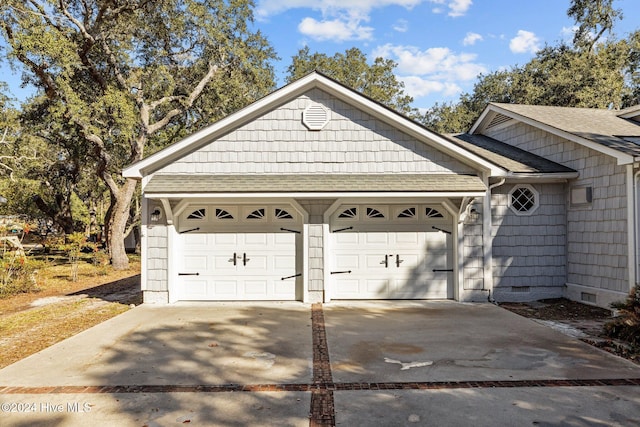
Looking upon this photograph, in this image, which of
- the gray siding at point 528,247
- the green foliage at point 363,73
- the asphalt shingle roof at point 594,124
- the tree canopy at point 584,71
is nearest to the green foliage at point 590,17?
the tree canopy at point 584,71

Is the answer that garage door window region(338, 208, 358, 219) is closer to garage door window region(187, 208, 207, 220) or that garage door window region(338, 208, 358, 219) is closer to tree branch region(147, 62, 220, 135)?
garage door window region(187, 208, 207, 220)

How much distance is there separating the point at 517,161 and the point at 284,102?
19.6 ft

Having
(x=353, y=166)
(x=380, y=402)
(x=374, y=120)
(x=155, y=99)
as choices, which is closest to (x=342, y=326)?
(x=380, y=402)

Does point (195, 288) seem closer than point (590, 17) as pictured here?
Yes

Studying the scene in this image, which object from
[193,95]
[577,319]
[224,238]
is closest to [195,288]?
[224,238]

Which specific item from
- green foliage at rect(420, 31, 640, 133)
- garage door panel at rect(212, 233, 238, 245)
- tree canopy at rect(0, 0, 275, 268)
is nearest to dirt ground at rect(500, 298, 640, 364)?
garage door panel at rect(212, 233, 238, 245)

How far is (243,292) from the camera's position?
919 cm

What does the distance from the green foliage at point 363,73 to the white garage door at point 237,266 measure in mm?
23611

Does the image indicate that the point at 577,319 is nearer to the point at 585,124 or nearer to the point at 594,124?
the point at 585,124

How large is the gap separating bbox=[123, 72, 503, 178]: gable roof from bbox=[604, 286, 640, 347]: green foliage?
137 inches

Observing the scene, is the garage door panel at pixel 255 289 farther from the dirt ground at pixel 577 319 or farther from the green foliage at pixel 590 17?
the green foliage at pixel 590 17

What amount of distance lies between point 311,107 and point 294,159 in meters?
1.26

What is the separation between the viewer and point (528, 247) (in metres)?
9.55

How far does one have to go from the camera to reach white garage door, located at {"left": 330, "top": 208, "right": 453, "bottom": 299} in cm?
923
